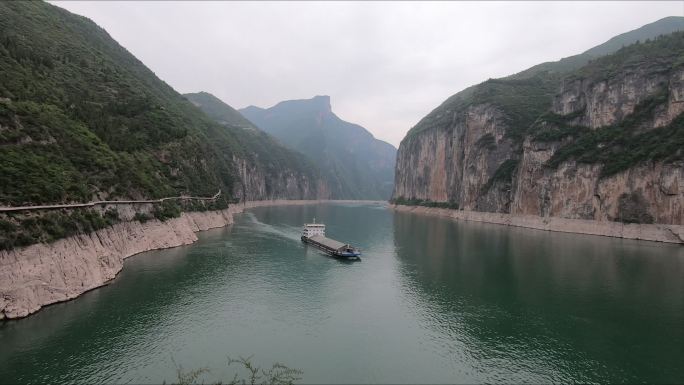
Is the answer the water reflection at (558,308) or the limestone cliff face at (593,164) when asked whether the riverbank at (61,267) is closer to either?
the water reflection at (558,308)

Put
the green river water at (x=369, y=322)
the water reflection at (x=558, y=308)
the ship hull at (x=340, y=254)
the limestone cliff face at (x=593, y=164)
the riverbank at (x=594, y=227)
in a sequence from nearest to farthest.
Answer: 1. the green river water at (x=369, y=322)
2. the water reflection at (x=558, y=308)
3. the ship hull at (x=340, y=254)
4. the riverbank at (x=594, y=227)
5. the limestone cliff face at (x=593, y=164)

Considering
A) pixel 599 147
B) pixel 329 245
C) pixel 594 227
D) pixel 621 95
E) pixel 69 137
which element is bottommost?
pixel 329 245

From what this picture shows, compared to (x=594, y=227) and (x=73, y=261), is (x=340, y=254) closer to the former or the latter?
(x=73, y=261)

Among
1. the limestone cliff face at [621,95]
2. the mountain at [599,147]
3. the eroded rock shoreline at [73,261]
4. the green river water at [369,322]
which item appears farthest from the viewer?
the limestone cliff face at [621,95]

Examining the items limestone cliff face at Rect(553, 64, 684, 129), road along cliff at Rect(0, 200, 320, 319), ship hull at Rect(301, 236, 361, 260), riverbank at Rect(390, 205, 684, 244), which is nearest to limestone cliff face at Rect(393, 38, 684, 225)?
limestone cliff face at Rect(553, 64, 684, 129)

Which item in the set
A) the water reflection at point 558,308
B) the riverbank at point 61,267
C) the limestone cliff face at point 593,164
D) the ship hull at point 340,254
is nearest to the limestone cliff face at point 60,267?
the riverbank at point 61,267

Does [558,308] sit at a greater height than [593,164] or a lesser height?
lesser

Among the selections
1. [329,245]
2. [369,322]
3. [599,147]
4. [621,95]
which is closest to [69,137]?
[329,245]
